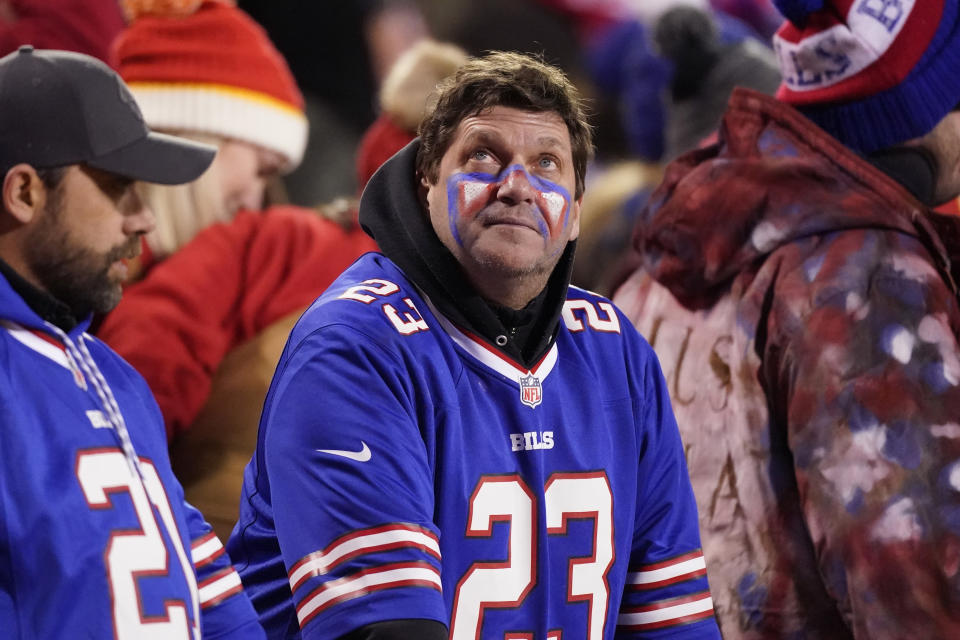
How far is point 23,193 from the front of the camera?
7.29 ft

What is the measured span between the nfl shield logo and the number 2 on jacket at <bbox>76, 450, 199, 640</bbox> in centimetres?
61

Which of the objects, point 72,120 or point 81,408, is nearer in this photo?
point 81,408

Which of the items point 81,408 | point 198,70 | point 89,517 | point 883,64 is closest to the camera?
point 89,517

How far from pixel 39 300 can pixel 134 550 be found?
17.1 inches

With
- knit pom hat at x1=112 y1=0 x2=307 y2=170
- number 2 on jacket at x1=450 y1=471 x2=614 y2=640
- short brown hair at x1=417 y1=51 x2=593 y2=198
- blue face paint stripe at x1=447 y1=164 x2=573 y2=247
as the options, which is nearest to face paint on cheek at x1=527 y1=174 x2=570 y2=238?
Result: blue face paint stripe at x1=447 y1=164 x2=573 y2=247

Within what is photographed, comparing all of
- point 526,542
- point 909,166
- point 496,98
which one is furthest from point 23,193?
point 909,166

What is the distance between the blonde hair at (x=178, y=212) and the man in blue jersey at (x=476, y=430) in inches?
48.4

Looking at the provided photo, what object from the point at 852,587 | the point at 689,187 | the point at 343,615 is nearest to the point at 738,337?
the point at 689,187

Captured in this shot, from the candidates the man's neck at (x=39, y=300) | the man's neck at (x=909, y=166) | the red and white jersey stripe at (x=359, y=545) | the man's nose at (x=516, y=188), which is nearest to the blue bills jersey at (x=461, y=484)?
the red and white jersey stripe at (x=359, y=545)

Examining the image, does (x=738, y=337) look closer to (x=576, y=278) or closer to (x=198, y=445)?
(x=198, y=445)

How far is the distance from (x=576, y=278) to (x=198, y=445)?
2243 millimetres

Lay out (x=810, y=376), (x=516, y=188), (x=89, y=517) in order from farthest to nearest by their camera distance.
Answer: (x=810, y=376)
(x=516, y=188)
(x=89, y=517)

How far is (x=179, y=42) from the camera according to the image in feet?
12.5

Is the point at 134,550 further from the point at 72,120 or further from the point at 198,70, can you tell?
the point at 198,70
